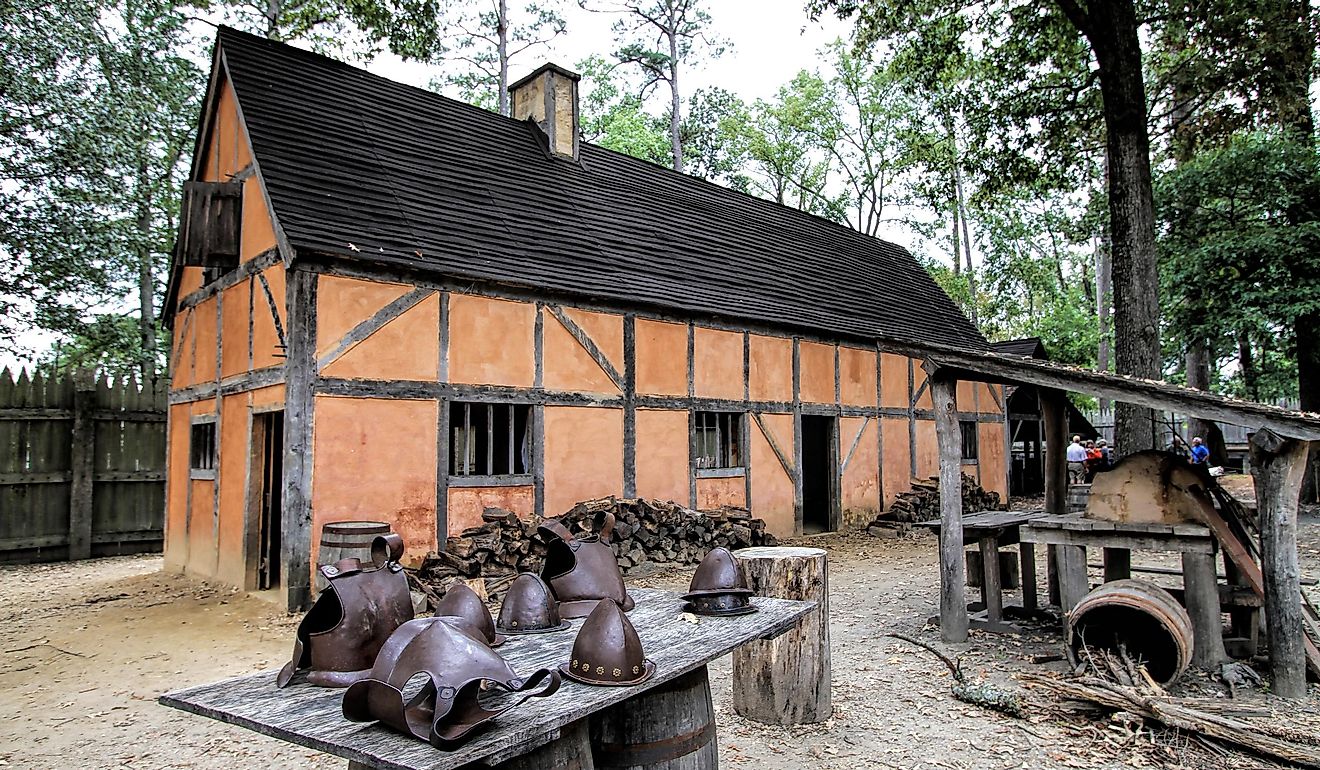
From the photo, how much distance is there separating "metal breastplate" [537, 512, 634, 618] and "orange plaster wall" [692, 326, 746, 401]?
26.3 feet

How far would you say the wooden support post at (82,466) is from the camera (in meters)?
11.4

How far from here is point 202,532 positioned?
9.88 meters

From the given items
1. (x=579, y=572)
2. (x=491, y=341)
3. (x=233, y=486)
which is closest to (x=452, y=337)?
(x=491, y=341)

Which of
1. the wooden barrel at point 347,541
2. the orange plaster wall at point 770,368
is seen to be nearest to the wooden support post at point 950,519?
Answer: the wooden barrel at point 347,541

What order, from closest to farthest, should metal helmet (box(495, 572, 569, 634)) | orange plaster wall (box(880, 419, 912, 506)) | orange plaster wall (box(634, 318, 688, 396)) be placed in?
1. metal helmet (box(495, 572, 569, 634))
2. orange plaster wall (box(634, 318, 688, 396))
3. orange plaster wall (box(880, 419, 912, 506))

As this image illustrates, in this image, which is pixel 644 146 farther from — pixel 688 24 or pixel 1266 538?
pixel 1266 538

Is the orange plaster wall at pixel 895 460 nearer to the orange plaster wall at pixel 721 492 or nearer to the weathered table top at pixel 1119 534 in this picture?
the orange plaster wall at pixel 721 492

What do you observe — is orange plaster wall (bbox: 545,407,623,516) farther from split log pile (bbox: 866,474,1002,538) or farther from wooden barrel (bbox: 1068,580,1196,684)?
wooden barrel (bbox: 1068,580,1196,684)

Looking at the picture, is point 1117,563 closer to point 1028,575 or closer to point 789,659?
point 1028,575

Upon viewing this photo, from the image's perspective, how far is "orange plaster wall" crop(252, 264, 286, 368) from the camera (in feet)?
27.5

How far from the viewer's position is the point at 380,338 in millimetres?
8539

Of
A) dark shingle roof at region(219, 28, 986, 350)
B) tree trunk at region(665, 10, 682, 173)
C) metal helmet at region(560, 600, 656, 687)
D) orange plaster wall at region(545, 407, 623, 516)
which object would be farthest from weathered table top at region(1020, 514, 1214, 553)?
tree trunk at region(665, 10, 682, 173)

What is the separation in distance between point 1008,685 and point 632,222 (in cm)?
938

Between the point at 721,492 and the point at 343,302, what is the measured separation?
6.17m
